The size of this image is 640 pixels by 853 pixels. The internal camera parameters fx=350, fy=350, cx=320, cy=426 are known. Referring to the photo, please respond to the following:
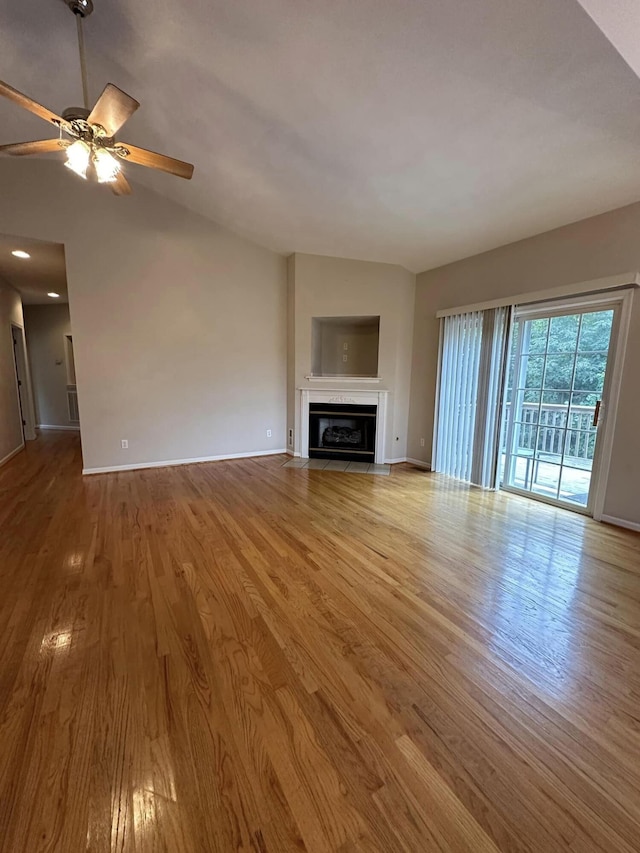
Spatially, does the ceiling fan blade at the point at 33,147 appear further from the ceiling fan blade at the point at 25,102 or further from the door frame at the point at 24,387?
the door frame at the point at 24,387

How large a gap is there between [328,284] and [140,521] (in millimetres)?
3825

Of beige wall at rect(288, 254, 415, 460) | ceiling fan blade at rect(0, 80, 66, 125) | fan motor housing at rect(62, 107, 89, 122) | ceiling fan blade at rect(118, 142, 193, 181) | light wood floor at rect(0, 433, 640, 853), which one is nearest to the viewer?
light wood floor at rect(0, 433, 640, 853)

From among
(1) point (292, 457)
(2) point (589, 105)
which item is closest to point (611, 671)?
(2) point (589, 105)

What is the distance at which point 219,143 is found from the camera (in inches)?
121

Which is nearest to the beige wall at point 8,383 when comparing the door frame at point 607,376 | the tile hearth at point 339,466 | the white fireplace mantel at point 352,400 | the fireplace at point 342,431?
the tile hearth at point 339,466

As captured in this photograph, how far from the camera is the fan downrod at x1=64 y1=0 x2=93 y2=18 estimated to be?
2.08 metres

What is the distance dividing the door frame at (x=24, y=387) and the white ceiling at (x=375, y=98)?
3740 mm

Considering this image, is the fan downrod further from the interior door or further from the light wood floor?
the interior door

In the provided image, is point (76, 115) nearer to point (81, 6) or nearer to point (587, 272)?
point (81, 6)

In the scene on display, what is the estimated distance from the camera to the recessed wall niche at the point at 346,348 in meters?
5.50

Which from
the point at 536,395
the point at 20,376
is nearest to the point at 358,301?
the point at 536,395

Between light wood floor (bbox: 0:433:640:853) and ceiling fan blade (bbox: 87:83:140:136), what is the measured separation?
2691 millimetres

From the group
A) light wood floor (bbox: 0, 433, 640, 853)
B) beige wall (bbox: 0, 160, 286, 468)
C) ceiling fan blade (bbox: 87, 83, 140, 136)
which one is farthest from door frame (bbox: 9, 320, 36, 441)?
ceiling fan blade (bbox: 87, 83, 140, 136)

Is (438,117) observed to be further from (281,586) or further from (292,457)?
(292,457)
